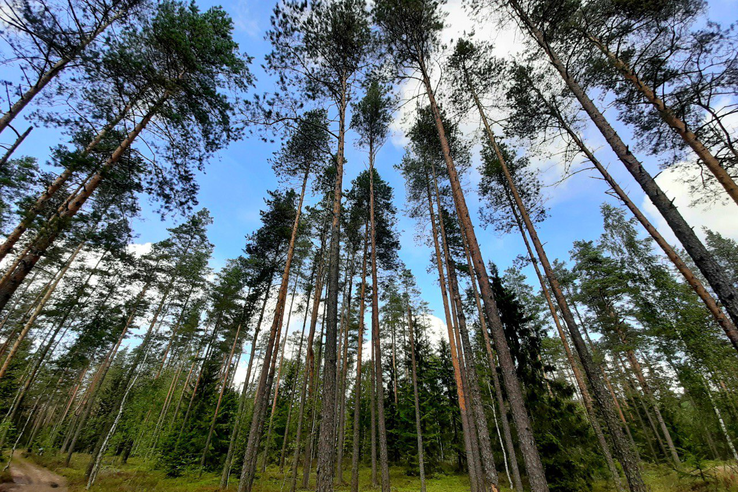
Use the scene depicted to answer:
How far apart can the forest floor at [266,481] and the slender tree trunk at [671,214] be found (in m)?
8.16

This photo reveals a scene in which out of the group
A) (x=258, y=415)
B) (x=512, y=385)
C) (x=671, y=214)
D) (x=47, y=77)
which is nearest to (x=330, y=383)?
(x=512, y=385)

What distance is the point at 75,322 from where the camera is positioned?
1761 cm

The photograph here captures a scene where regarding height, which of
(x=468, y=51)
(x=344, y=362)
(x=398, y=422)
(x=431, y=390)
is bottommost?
(x=398, y=422)

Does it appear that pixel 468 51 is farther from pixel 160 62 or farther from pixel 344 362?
pixel 344 362

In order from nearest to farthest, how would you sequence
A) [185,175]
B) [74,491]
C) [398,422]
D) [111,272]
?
1. [185,175]
2. [74,491]
3. [111,272]
4. [398,422]

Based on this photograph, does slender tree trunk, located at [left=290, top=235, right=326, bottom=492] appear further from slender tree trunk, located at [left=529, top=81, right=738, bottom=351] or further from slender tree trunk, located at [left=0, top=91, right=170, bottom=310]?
slender tree trunk, located at [left=529, top=81, right=738, bottom=351]

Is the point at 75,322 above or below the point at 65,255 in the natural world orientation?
below

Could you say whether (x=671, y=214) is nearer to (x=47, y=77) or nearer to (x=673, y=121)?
(x=673, y=121)

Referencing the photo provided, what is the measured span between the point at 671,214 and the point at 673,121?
294 centimetres

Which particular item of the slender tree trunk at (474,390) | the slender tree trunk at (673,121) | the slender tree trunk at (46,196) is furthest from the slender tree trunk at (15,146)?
the slender tree trunk at (673,121)

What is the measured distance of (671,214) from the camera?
476 centimetres

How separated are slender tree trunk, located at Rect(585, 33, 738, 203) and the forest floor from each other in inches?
360

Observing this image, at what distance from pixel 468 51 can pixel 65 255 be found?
2449 cm

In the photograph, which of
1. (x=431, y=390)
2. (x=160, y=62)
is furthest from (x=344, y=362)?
(x=160, y=62)
